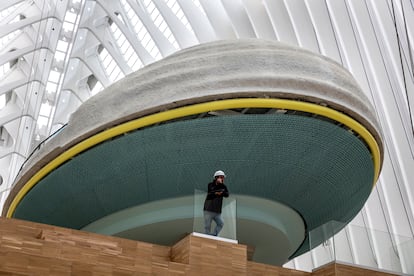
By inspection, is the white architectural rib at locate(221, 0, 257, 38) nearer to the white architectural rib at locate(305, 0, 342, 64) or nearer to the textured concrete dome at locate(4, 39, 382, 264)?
the white architectural rib at locate(305, 0, 342, 64)

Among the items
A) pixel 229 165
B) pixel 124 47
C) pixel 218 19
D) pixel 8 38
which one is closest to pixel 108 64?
pixel 124 47

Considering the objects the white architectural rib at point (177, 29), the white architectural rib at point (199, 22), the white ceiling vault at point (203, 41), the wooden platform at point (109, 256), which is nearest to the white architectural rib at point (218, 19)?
the white ceiling vault at point (203, 41)

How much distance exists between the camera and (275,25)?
2420 cm

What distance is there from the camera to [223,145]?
40.0 ft

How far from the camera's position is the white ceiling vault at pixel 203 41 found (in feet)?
64.1

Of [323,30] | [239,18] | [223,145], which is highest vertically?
[239,18]

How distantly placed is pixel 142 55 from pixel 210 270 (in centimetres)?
2216

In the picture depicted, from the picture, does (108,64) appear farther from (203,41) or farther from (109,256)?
(109,256)

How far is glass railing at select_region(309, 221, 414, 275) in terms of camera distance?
1106 centimetres

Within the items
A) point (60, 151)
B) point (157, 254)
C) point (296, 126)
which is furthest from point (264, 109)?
point (60, 151)

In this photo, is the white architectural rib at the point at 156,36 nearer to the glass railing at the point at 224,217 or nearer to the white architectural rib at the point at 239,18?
the white architectural rib at the point at 239,18

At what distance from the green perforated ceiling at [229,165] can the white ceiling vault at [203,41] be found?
1850 mm

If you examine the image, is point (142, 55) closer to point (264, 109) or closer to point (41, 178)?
point (41, 178)

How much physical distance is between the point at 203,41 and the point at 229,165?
15650 millimetres
